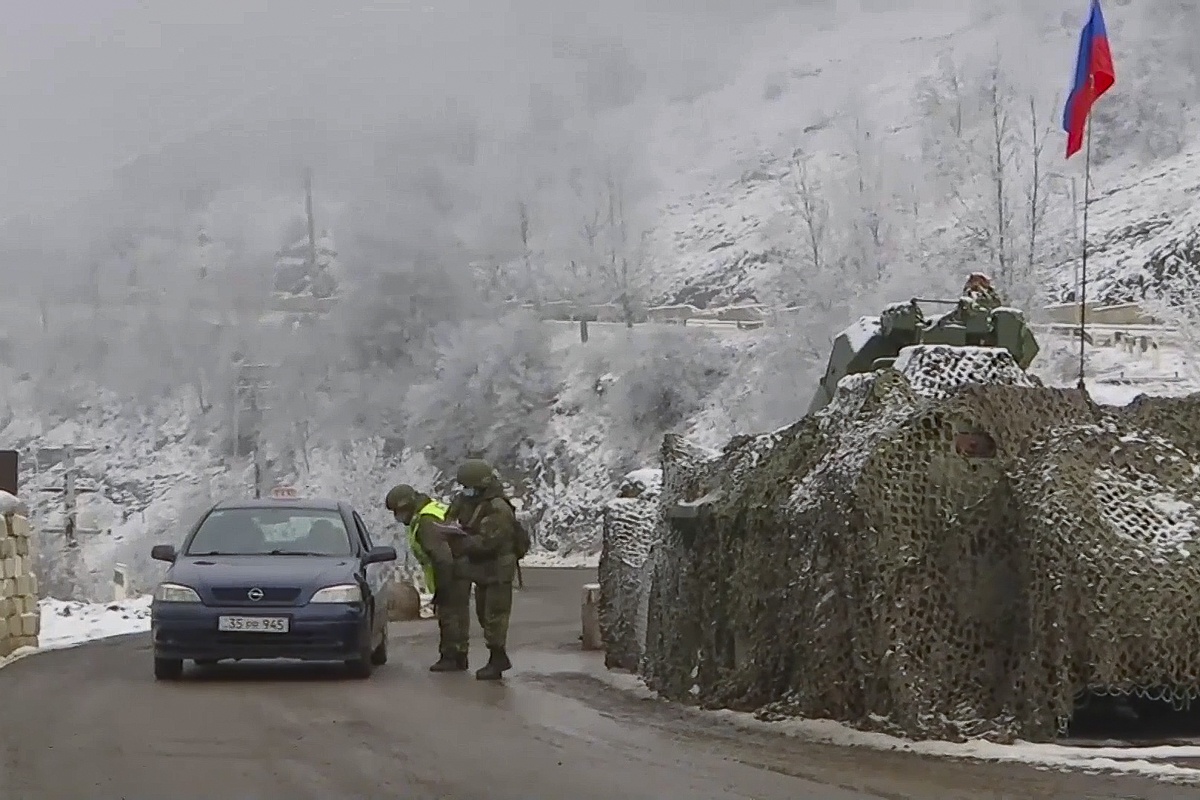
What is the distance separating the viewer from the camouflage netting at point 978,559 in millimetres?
9984

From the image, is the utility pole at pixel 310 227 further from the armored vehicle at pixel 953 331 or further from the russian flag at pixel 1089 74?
the russian flag at pixel 1089 74

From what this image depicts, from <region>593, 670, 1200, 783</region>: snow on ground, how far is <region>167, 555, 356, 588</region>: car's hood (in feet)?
16.1

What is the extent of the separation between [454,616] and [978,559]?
6391mm

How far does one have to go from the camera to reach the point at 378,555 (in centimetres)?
1555

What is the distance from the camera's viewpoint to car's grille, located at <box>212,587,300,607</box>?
14.3 m

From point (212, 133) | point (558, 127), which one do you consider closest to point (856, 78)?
point (558, 127)

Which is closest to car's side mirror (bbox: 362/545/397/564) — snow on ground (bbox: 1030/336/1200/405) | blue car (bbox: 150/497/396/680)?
blue car (bbox: 150/497/396/680)

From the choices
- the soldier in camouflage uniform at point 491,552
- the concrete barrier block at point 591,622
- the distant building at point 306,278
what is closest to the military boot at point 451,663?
the soldier in camouflage uniform at point 491,552

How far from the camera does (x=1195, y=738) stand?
10445 mm

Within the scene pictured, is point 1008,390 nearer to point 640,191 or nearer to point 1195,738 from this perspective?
point 1195,738

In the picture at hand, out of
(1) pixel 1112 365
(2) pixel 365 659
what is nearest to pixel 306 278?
(1) pixel 1112 365

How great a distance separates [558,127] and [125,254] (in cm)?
2382

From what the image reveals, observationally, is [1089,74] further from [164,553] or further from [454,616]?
[164,553]

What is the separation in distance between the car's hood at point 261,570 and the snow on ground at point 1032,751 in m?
4.92
